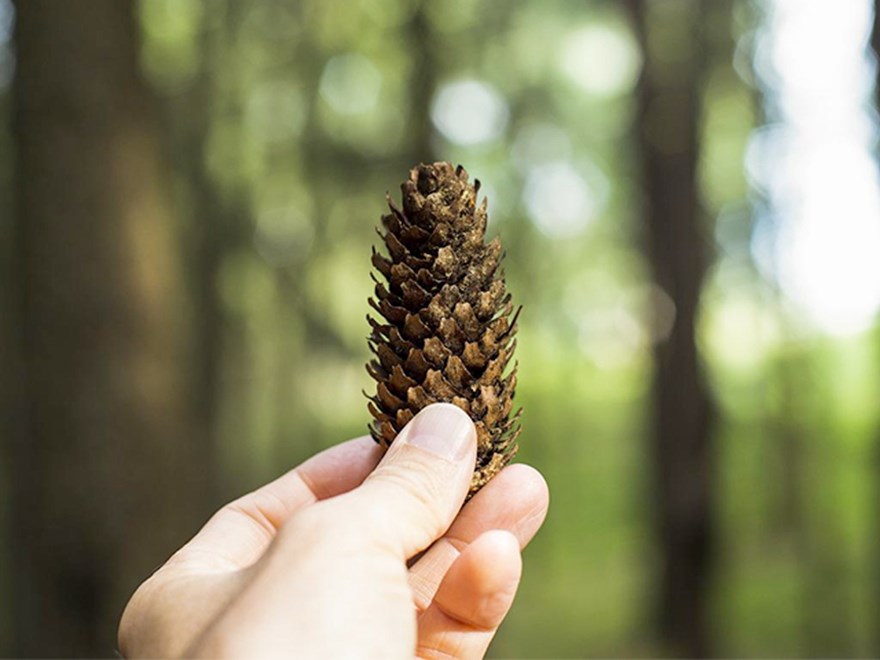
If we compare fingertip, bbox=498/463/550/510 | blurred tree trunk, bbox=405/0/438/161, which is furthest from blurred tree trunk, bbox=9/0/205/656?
blurred tree trunk, bbox=405/0/438/161

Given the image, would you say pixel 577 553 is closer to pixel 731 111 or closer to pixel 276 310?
pixel 276 310

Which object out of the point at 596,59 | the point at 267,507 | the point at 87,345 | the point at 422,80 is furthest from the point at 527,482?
the point at 596,59

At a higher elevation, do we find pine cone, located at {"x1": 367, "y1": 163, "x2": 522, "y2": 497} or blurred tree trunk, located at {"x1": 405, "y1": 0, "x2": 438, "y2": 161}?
blurred tree trunk, located at {"x1": 405, "y1": 0, "x2": 438, "y2": 161}

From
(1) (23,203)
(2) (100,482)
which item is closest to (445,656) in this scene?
(2) (100,482)

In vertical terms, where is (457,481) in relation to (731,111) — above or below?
below

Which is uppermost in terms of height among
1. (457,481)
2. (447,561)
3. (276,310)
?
(457,481)

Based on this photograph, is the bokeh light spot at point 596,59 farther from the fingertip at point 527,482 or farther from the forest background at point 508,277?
the fingertip at point 527,482

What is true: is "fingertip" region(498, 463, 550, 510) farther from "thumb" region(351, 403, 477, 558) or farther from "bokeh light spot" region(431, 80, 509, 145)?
"bokeh light spot" region(431, 80, 509, 145)

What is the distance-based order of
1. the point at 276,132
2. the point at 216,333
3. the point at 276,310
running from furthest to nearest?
1. the point at 276,310
2. the point at 276,132
3. the point at 216,333
